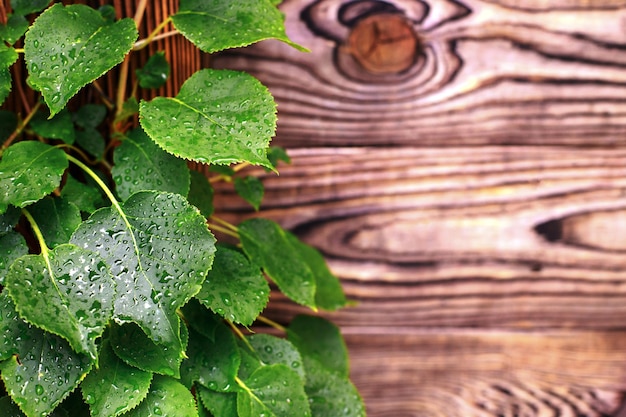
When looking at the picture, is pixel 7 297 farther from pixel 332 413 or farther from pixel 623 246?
pixel 623 246

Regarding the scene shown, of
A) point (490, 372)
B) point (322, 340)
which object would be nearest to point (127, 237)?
point (322, 340)

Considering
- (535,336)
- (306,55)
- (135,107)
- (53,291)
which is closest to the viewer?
(53,291)

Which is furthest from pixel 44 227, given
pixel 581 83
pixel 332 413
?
pixel 581 83

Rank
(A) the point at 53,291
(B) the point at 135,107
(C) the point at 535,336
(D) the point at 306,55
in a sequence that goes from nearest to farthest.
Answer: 1. (A) the point at 53,291
2. (B) the point at 135,107
3. (D) the point at 306,55
4. (C) the point at 535,336

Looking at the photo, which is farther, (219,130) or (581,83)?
(581,83)

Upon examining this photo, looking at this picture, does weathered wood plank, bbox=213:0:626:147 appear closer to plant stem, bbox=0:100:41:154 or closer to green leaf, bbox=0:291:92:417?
plant stem, bbox=0:100:41:154

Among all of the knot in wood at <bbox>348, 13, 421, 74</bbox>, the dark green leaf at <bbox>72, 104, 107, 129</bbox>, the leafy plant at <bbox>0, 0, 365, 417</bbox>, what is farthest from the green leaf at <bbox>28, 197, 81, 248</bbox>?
the knot in wood at <bbox>348, 13, 421, 74</bbox>

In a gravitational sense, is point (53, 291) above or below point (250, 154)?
below

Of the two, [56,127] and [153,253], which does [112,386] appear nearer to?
[153,253]
